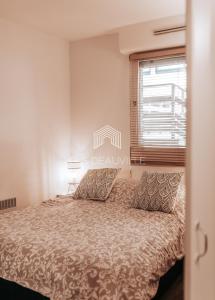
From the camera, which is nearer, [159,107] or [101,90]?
[159,107]

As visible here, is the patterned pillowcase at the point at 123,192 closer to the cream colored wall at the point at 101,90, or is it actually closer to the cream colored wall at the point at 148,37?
the cream colored wall at the point at 101,90

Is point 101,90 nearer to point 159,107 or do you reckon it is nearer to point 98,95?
point 98,95

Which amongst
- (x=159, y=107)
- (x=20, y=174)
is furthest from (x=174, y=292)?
(x=20, y=174)

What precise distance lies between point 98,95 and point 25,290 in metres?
2.71

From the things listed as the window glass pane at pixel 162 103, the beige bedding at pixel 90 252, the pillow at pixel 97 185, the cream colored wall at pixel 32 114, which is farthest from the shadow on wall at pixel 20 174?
the window glass pane at pixel 162 103

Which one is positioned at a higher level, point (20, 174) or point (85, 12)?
point (85, 12)

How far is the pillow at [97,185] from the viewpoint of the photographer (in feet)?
11.5

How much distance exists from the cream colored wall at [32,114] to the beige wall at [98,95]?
15 cm

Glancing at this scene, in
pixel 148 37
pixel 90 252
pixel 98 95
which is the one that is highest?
pixel 148 37

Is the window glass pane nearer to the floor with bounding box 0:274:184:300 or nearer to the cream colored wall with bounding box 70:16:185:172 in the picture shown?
the cream colored wall with bounding box 70:16:185:172

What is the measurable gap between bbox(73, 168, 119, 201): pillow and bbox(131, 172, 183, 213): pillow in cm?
41

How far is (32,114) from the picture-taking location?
3902 mm

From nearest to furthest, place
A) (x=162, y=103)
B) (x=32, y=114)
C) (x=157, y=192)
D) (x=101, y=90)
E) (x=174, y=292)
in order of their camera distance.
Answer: (x=174, y=292) → (x=157, y=192) → (x=162, y=103) → (x=32, y=114) → (x=101, y=90)

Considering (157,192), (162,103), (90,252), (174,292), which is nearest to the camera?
(90,252)
